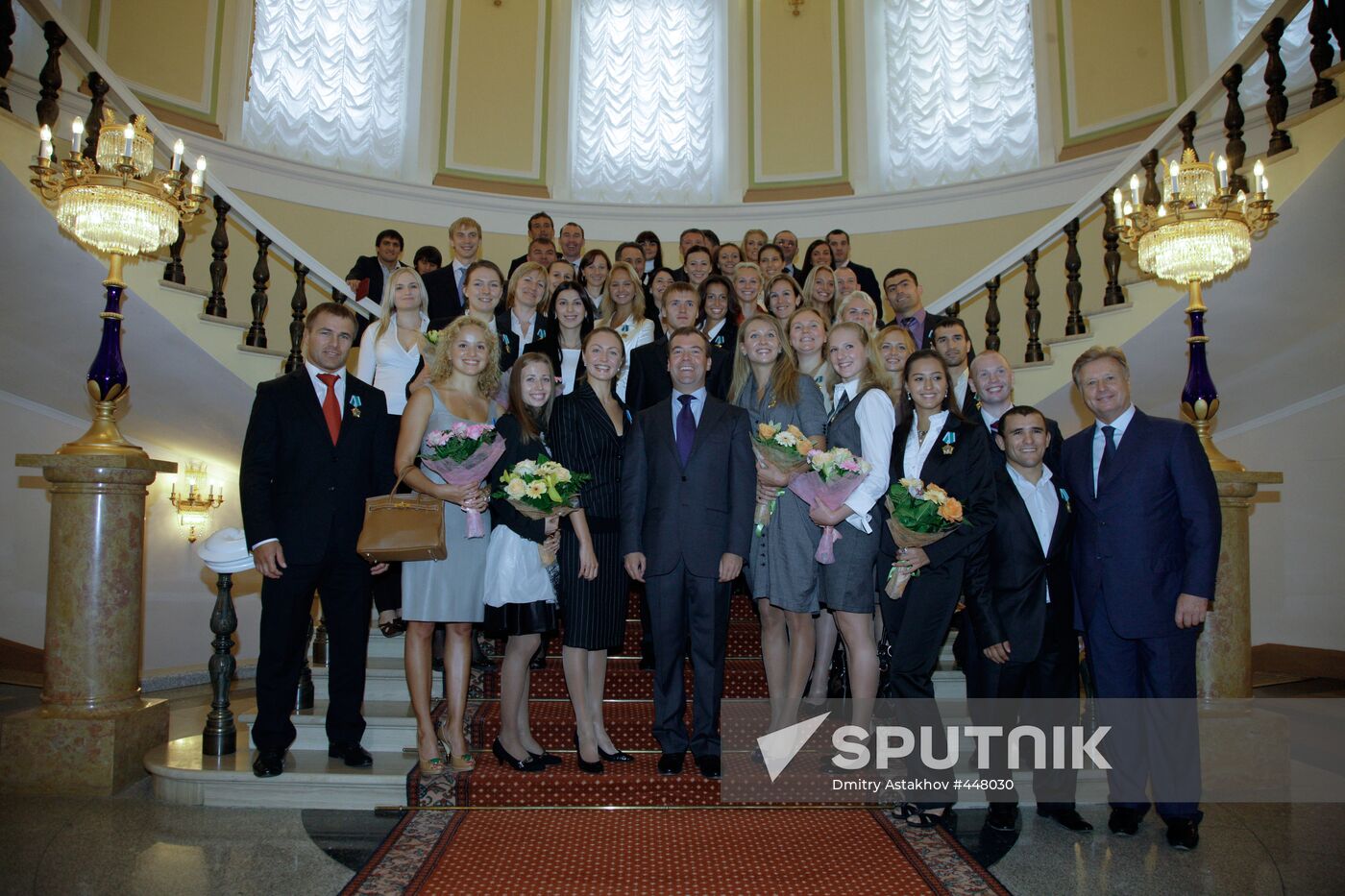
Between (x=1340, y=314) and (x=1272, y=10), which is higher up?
(x=1272, y=10)

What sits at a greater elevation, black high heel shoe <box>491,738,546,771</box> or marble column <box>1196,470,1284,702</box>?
marble column <box>1196,470,1284,702</box>

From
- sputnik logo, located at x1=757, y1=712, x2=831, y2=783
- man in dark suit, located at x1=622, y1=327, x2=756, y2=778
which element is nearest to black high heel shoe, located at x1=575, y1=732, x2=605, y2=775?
man in dark suit, located at x1=622, y1=327, x2=756, y2=778

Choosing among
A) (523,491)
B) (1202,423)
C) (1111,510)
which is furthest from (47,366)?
(1202,423)

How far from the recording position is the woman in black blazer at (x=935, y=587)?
10.9 feet

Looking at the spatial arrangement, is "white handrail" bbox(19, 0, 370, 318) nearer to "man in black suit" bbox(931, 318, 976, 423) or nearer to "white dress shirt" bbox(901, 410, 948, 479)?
"man in black suit" bbox(931, 318, 976, 423)

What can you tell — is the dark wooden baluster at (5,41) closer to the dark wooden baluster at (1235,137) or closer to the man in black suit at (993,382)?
the man in black suit at (993,382)

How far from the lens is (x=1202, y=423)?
174 inches

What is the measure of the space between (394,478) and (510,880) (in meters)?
1.63

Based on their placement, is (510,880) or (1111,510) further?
(1111,510)

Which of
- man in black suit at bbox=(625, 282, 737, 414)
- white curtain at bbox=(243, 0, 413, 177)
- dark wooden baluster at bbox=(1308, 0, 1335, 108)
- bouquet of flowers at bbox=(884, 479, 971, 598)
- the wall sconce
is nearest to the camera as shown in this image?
bouquet of flowers at bbox=(884, 479, 971, 598)

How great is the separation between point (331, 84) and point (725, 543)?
7.84m

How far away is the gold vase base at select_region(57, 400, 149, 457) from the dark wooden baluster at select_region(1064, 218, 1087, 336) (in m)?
5.50

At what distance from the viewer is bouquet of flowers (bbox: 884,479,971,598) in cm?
314

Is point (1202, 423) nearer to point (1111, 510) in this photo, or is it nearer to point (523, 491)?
point (1111, 510)
